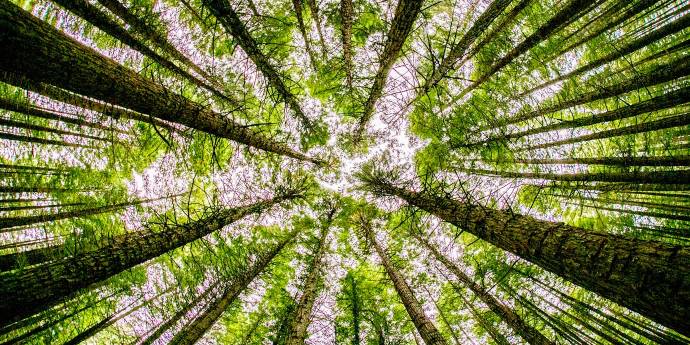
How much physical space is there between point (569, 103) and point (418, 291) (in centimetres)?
631

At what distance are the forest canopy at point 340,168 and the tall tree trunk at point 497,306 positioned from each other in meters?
Answer: 0.05

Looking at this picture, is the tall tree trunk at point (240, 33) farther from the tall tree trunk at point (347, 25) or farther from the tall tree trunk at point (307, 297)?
the tall tree trunk at point (307, 297)

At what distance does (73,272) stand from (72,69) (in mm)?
2243

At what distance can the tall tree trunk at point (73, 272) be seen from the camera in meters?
2.72

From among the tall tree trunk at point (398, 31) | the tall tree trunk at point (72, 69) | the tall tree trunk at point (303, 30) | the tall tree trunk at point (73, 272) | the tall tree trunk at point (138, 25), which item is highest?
the tall tree trunk at point (303, 30)

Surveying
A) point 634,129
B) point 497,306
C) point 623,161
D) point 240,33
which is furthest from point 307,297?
point 634,129

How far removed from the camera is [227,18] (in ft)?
12.8

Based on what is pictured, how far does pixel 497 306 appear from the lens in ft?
24.7

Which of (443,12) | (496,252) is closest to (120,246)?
(443,12)

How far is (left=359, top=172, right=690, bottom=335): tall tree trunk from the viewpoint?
5.12 ft

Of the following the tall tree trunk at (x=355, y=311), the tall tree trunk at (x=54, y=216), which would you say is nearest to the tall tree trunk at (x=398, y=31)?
the tall tree trunk at (x=355, y=311)

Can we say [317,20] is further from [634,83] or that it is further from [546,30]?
[634,83]

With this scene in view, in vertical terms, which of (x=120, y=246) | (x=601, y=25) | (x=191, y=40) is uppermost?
(x=601, y=25)

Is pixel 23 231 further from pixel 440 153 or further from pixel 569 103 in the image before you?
pixel 569 103
